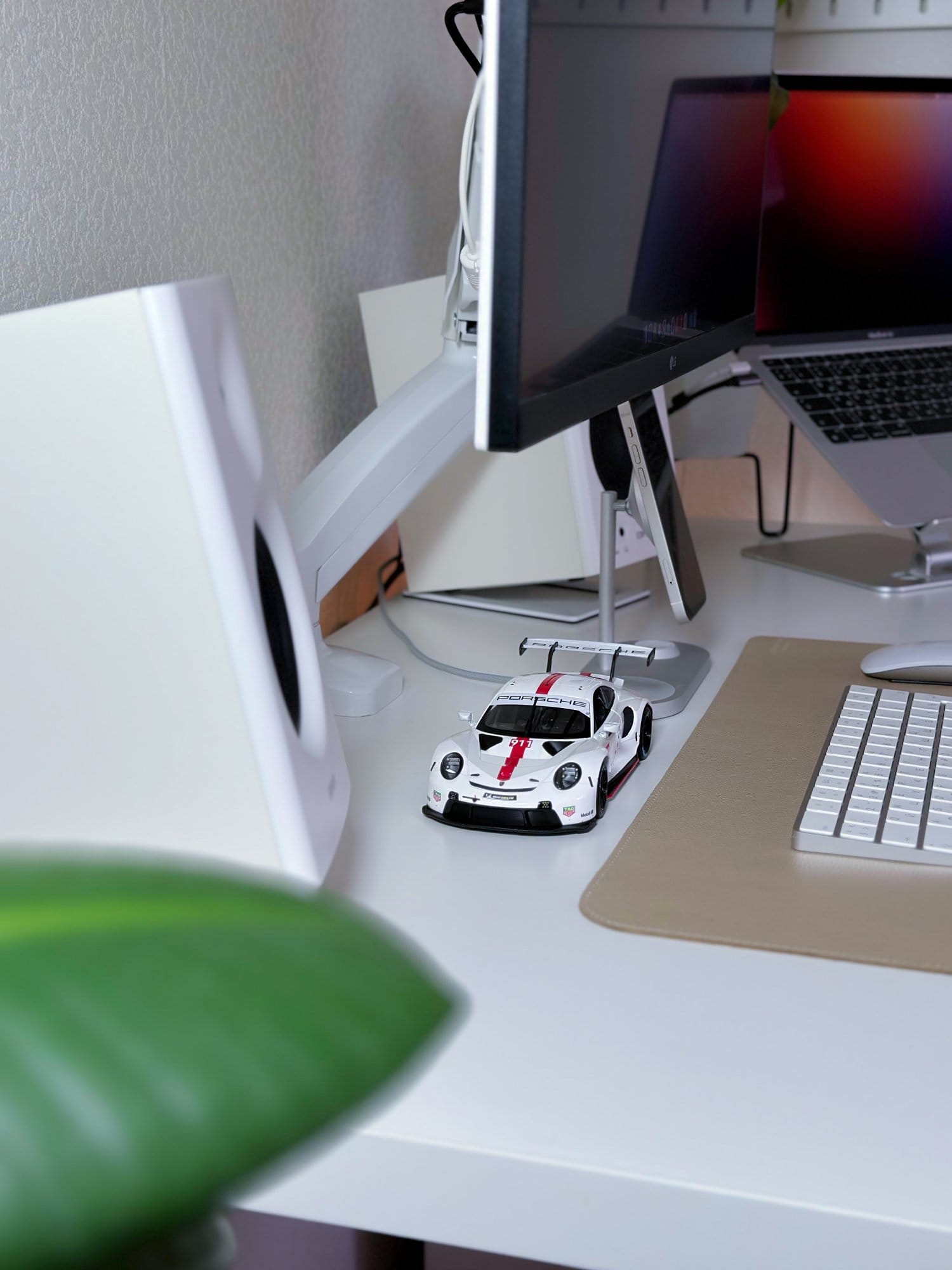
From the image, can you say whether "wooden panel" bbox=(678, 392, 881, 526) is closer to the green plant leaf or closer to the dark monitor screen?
the dark monitor screen

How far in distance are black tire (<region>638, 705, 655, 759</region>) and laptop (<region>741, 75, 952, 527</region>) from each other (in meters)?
0.51

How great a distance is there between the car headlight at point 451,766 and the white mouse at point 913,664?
34 centimetres

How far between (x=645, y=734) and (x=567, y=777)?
0.39ft

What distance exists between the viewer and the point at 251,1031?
0.12 metres

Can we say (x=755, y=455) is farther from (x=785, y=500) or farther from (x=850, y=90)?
(x=850, y=90)

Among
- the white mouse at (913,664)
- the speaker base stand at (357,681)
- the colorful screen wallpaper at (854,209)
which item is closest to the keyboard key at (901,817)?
the white mouse at (913,664)

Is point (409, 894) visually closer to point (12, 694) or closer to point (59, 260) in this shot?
point (12, 694)

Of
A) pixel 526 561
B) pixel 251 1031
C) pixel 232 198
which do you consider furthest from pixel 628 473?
pixel 251 1031

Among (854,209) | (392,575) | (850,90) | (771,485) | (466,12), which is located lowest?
(771,485)

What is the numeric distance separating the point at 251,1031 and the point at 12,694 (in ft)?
1.32

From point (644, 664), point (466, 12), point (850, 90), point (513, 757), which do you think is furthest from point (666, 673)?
point (850, 90)

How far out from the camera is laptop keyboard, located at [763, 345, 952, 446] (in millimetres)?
1173

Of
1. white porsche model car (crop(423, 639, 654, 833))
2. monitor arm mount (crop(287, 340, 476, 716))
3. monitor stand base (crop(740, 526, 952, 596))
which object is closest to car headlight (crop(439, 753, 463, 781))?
white porsche model car (crop(423, 639, 654, 833))

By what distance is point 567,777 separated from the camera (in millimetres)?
608
